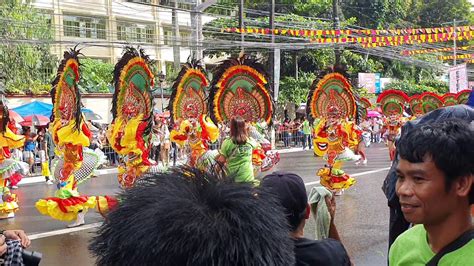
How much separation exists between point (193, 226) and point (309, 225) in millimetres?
6597

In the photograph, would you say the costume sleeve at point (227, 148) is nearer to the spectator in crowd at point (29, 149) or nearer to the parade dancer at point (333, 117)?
the parade dancer at point (333, 117)

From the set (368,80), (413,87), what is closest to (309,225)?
(368,80)

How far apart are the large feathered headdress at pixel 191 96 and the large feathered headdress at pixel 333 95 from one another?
189cm

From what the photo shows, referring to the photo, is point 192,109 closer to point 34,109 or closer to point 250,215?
point 250,215

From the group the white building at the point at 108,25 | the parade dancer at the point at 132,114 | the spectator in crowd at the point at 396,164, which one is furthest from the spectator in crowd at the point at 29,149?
the white building at the point at 108,25

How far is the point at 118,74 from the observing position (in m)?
8.16

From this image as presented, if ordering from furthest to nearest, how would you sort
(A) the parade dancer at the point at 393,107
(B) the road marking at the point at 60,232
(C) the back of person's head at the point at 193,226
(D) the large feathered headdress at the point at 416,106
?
(D) the large feathered headdress at the point at 416,106
(A) the parade dancer at the point at 393,107
(B) the road marking at the point at 60,232
(C) the back of person's head at the point at 193,226

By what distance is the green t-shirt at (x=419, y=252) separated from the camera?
1.75 m

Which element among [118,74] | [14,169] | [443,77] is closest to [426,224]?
[118,74]

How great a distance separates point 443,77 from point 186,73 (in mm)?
Answer: 36509

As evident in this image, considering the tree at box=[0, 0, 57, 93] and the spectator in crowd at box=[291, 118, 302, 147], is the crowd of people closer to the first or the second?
the tree at box=[0, 0, 57, 93]

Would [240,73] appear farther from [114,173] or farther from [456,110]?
[114,173]

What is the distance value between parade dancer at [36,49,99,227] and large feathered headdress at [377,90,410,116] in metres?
9.23

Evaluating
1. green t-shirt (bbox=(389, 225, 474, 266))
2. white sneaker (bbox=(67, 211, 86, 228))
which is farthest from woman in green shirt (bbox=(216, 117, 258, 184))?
green t-shirt (bbox=(389, 225, 474, 266))
